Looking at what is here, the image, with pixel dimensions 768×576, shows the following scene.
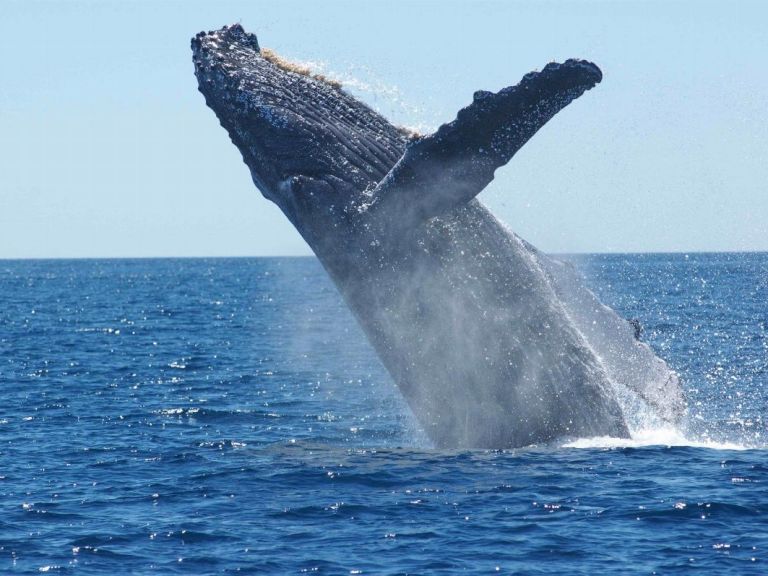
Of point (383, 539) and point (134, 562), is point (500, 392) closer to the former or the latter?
point (383, 539)

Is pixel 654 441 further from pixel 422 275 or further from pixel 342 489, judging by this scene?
pixel 342 489

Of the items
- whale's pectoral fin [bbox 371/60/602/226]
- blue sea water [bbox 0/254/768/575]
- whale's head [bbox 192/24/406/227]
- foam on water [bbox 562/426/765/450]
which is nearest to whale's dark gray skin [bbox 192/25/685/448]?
Answer: whale's head [bbox 192/24/406/227]

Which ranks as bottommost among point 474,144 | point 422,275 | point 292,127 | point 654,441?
point 654,441

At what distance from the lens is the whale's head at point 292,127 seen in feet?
44.2

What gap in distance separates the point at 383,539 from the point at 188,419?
31.3 feet

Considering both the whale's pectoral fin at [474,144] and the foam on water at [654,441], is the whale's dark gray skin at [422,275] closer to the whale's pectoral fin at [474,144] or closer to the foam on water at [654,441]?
the foam on water at [654,441]

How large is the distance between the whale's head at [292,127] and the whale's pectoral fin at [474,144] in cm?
73

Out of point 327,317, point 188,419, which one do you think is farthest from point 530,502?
point 327,317

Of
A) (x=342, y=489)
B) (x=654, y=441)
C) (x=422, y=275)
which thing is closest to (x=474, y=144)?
(x=422, y=275)

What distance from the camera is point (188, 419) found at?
20.1 m

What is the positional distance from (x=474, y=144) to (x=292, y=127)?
7.82 feet

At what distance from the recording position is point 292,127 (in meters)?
13.5

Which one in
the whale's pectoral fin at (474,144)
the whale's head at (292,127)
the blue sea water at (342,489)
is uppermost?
the whale's head at (292,127)

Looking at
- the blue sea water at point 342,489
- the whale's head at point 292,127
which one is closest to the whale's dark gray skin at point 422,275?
the whale's head at point 292,127
